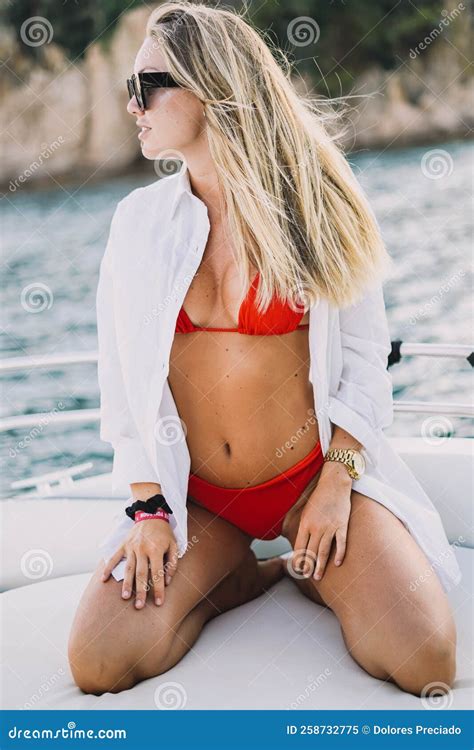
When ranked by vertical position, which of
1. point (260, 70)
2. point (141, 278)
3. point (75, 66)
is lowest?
point (75, 66)

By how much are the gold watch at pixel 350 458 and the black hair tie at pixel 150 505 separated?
30 cm

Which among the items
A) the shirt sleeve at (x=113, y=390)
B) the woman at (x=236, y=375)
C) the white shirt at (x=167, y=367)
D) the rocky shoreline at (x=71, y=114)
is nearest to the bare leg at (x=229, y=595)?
the woman at (x=236, y=375)

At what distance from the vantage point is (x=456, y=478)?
2021mm

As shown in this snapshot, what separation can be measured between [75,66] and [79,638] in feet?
57.6

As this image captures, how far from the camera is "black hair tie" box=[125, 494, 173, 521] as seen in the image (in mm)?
1647

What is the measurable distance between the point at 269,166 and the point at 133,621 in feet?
2.65

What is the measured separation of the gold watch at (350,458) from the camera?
1629mm

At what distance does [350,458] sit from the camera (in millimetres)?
1635

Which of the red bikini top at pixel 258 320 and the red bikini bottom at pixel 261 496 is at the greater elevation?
the red bikini top at pixel 258 320

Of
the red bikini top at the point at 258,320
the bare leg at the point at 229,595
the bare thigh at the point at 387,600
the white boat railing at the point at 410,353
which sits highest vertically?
the red bikini top at the point at 258,320

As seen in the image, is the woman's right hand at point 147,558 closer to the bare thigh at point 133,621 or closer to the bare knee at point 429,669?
the bare thigh at point 133,621

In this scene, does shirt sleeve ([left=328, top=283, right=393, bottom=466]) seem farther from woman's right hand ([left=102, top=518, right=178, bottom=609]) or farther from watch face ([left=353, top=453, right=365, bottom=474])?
woman's right hand ([left=102, top=518, right=178, bottom=609])

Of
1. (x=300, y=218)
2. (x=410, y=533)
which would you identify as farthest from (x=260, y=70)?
(x=410, y=533)
